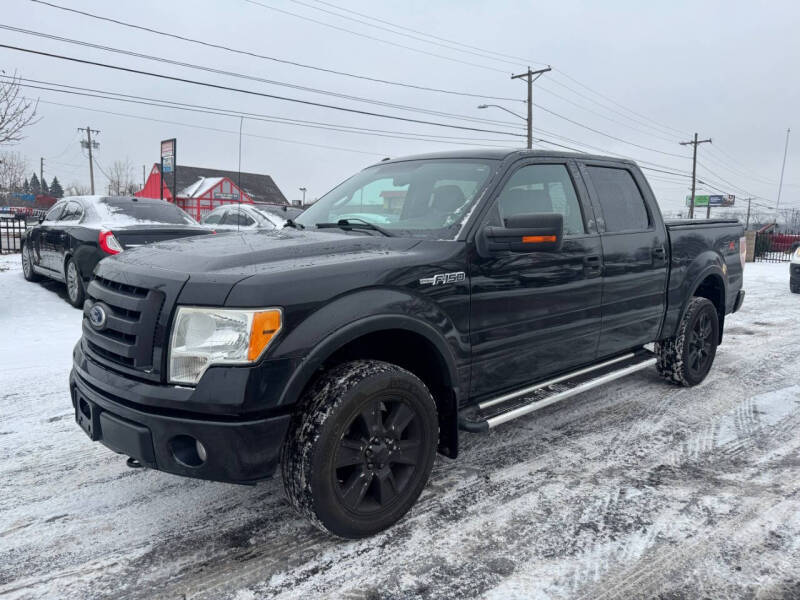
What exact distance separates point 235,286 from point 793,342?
7.27 meters

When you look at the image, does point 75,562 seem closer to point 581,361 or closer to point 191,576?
point 191,576

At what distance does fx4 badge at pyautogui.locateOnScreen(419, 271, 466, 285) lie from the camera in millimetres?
2783

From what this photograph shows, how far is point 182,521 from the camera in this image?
9.21 ft

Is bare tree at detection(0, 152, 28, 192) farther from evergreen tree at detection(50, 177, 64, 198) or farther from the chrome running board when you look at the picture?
evergreen tree at detection(50, 177, 64, 198)

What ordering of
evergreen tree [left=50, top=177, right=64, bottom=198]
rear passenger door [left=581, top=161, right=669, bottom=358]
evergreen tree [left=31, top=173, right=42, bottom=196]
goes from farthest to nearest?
evergreen tree [left=50, top=177, right=64, bottom=198] < evergreen tree [left=31, top=173, right=42, bottom=196] < rear passenger door [left=581, top=161, right=669, bottom=358]

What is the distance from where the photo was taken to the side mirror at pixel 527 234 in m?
2.84

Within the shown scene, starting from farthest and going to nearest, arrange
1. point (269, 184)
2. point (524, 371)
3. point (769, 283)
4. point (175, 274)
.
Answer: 1. point (269, 184)
2. point (769, 283)
3. point (524, 371)
4. point (175, 274)

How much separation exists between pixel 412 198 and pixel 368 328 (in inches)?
49.5

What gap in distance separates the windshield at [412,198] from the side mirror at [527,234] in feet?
0.69

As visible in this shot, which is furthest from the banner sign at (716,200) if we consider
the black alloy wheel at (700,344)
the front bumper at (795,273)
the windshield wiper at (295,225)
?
the windshield wiper at (295,225)

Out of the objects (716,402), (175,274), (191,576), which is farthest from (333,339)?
(716,402)

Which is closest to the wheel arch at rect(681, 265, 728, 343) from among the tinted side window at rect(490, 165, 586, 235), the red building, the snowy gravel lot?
the snowy gravel lot

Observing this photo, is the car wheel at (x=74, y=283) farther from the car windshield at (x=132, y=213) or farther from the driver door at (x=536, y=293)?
the driver door at (x=536, y=293)

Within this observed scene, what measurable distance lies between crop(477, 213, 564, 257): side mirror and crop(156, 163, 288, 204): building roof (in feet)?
166
